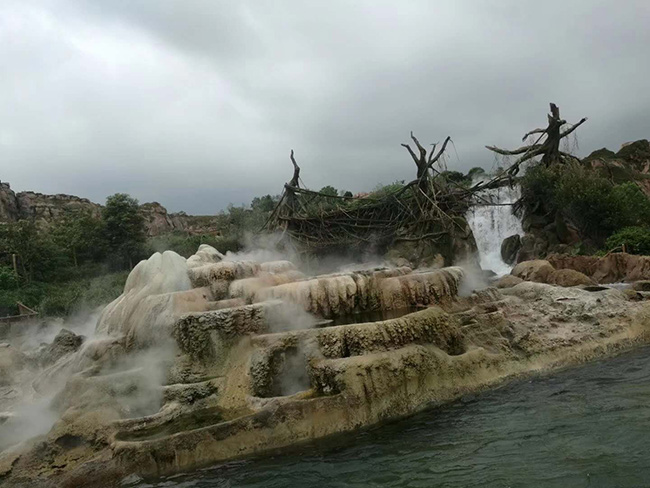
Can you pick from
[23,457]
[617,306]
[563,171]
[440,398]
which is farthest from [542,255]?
Answer: [23,457]

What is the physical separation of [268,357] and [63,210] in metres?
47.6

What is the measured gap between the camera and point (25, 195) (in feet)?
151

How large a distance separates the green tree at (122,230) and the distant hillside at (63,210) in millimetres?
9605

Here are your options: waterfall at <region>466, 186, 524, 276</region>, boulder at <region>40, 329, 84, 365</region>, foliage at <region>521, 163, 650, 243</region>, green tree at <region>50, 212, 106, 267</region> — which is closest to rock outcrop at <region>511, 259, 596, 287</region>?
foliage at <region>521, 163, 650, 243</region>

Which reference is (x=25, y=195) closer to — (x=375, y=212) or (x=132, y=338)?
(x=375, y=212)

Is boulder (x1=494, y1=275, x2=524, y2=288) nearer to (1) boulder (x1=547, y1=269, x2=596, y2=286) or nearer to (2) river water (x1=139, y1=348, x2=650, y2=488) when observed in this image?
(1) boulder (x1=547, y1=269, x2=596, y2=286)

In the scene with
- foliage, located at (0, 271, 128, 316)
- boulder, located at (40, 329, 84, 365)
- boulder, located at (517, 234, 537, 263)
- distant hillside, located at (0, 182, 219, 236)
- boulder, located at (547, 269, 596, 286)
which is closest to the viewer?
boulder, located at (40, 329, 84, 365)

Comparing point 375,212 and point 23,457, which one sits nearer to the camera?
point 23,457

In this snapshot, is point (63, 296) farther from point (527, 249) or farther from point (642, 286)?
point (642, 286)

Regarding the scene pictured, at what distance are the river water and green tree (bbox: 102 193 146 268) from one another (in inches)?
1066

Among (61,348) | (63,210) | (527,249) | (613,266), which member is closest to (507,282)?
(613,266)

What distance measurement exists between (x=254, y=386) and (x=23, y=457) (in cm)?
272

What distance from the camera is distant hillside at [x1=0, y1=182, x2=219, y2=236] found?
43.1 meters

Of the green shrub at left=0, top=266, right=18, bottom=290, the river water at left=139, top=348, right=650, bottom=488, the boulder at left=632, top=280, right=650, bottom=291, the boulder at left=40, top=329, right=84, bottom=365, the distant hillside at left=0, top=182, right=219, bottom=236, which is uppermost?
the distant hillside at left=0, top=182, right=219, bottom=236
